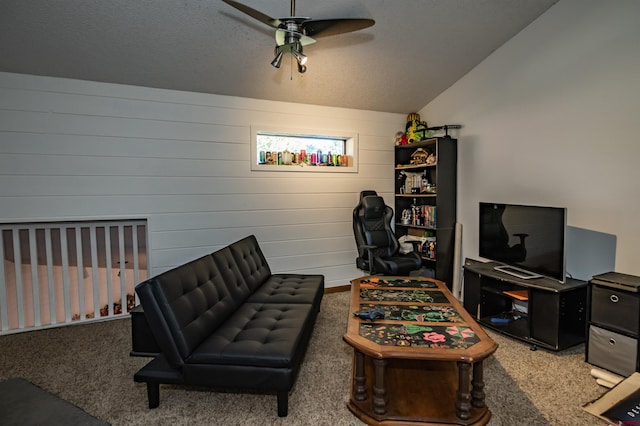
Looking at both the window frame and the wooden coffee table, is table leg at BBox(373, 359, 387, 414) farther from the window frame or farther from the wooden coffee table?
the window frame

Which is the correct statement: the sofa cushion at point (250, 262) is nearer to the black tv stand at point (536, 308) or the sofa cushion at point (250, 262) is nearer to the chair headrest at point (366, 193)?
the chair headrest at point (366, 193)

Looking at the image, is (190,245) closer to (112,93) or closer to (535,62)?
(112,93)

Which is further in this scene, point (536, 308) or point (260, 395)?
point (536, 308)

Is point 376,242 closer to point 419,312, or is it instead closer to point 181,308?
point 419,312

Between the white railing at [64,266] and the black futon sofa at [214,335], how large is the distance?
5.24 feet

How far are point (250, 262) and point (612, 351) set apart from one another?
9.85 feet

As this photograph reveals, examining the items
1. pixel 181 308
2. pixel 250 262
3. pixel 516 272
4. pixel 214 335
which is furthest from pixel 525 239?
pixel 181 308

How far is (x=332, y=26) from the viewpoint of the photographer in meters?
2.08

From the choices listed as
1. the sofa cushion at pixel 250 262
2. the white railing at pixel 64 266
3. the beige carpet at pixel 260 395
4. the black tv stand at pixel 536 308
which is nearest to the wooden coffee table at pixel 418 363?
the beige carpet at pixel 260 395

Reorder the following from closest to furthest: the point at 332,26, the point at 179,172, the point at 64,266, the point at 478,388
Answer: the point at 478,388 → the point at 332,26 → the point at 64,266 → the point at 179,172

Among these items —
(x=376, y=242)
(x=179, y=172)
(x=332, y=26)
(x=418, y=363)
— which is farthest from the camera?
(x=376, y=242)

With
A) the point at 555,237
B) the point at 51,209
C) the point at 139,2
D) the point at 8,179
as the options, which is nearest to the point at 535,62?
the point at 555,237

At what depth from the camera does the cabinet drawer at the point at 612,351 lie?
7.30 feet

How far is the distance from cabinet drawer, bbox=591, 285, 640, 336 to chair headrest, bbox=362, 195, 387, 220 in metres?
2.25
